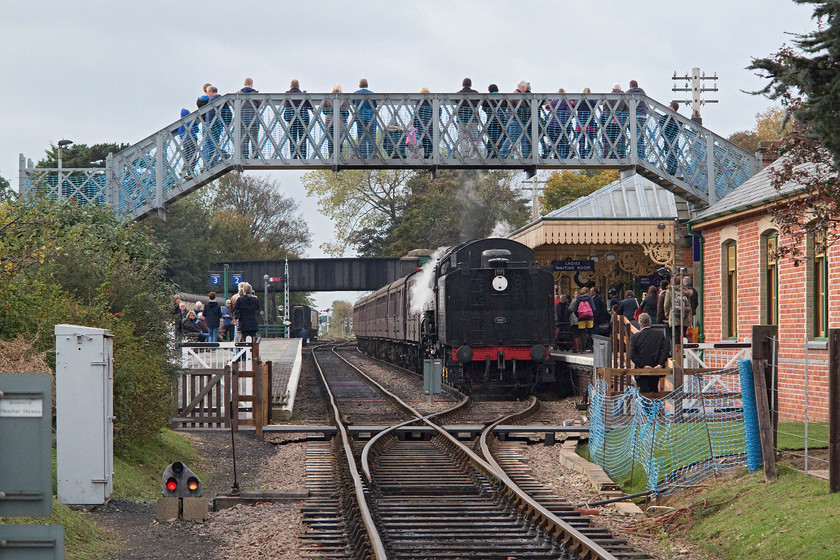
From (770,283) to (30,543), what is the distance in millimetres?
16976

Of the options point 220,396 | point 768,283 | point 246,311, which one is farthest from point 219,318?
point 768,283

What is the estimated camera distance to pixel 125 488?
1041 cm

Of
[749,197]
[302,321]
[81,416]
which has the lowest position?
[302,321]

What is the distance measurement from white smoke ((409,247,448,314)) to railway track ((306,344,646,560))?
518 inches

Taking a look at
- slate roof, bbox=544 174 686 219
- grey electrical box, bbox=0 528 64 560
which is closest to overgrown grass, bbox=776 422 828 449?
grey electrical box, bbox=0 528 64 560

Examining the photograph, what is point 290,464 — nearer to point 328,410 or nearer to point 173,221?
point 328,410

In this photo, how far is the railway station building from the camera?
2575 cm

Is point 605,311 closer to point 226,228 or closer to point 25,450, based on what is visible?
point 25,450

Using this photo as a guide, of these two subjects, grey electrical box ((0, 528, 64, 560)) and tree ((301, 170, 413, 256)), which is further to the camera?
tree ((301, 170, 413, 256))

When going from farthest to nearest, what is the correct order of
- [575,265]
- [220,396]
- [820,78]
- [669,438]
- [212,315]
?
[575,265] < [212,315] < [220,396] < [669,438] < [820,78]

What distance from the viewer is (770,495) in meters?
9.16

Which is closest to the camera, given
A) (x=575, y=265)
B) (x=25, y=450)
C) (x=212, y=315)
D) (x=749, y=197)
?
(x=25, y=450)

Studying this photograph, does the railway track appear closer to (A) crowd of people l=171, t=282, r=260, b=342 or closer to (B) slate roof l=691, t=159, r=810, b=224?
(A) crowd of people l=171, t=282, r=260, b=342

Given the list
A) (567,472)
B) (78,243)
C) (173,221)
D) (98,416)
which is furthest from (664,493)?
(173,221)
